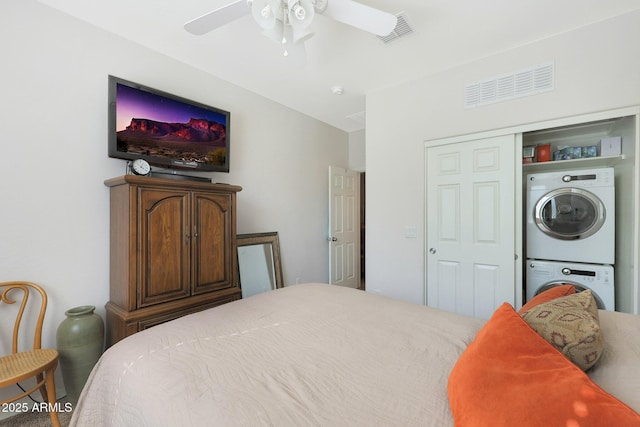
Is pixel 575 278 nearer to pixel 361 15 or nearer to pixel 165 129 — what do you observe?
pixel 361 15

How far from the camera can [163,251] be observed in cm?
203

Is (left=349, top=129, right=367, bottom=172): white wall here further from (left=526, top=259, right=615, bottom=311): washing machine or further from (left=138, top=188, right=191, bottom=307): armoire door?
(left=138, top=188, right=191, bottom=307): armoire door

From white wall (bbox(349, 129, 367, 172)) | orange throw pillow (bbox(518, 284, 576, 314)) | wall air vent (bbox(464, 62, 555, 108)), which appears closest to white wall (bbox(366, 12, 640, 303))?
wall air vent (bbox(464, 62, 555, 108))

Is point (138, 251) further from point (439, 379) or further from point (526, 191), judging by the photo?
point (526, 191)

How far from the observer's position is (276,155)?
3.54 m

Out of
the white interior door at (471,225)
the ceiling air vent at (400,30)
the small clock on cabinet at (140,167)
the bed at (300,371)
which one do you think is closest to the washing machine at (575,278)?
the white interior door at (471,225)

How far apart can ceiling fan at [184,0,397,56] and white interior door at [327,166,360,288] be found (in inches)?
102

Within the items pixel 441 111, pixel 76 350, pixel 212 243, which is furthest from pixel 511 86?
pixel 76 350

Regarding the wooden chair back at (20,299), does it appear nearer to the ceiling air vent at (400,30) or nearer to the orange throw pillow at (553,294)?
the orange throw pillow at (553,294)

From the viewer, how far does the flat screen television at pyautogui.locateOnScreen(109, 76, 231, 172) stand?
209cm

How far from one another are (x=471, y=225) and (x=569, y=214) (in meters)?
0.82

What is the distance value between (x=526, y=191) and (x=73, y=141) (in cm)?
399

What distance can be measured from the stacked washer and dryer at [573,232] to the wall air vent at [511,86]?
81 cm

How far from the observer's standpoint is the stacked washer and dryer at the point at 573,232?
2.31 m
